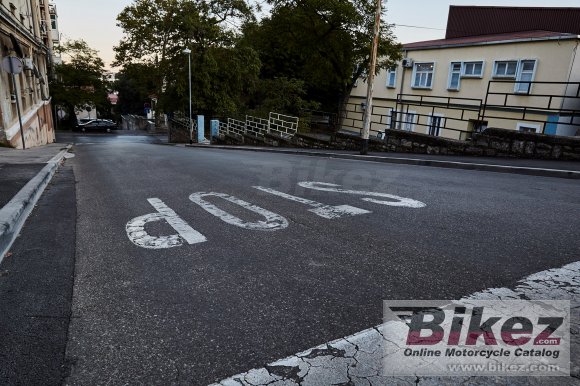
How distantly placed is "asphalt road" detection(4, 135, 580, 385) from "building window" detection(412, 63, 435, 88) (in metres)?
22.4

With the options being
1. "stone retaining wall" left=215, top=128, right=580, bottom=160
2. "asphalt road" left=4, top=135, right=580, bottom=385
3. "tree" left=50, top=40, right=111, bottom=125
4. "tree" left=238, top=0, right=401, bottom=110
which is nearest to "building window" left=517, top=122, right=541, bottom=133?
"stone retaining wall" left=215, top=128, right=580, bottom=160

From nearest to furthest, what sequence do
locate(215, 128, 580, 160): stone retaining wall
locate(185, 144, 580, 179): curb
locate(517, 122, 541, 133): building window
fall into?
locate(185, 144, 580, 179): curb < locate(215, 128, 580, 160): stone retaining wall < locate(517, 122, 541, 133): building window

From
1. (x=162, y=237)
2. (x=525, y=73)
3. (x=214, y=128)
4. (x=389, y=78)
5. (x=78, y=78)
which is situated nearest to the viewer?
(x=162, y=237)

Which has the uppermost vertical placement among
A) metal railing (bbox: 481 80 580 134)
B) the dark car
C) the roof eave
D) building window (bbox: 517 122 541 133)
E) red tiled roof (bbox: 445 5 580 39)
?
red tiled roof (bbox: 445 5 580 39)

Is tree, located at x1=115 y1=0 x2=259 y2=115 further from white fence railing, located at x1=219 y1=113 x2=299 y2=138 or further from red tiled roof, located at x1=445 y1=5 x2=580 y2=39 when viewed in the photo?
red tiled roof, located at x1=445 y1=5 x2=580 y2=39

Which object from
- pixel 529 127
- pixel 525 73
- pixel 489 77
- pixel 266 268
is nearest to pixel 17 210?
pixel 266 268

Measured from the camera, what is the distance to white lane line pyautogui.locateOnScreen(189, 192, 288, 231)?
4305 mm

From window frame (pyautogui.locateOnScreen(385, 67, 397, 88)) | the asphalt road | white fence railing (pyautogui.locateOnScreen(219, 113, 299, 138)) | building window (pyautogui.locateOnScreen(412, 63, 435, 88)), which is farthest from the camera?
window frame (pyautogui.locateOnScreen(385, 67, 397, 88))

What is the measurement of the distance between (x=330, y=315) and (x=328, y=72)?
93.7ft

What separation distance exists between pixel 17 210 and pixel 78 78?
51.7 meters

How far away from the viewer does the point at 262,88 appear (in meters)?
36.5

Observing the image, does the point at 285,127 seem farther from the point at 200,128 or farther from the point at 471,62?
the point at 471,62

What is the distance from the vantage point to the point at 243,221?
4492mm

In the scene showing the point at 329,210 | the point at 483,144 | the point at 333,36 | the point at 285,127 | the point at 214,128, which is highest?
the point at 333,36
